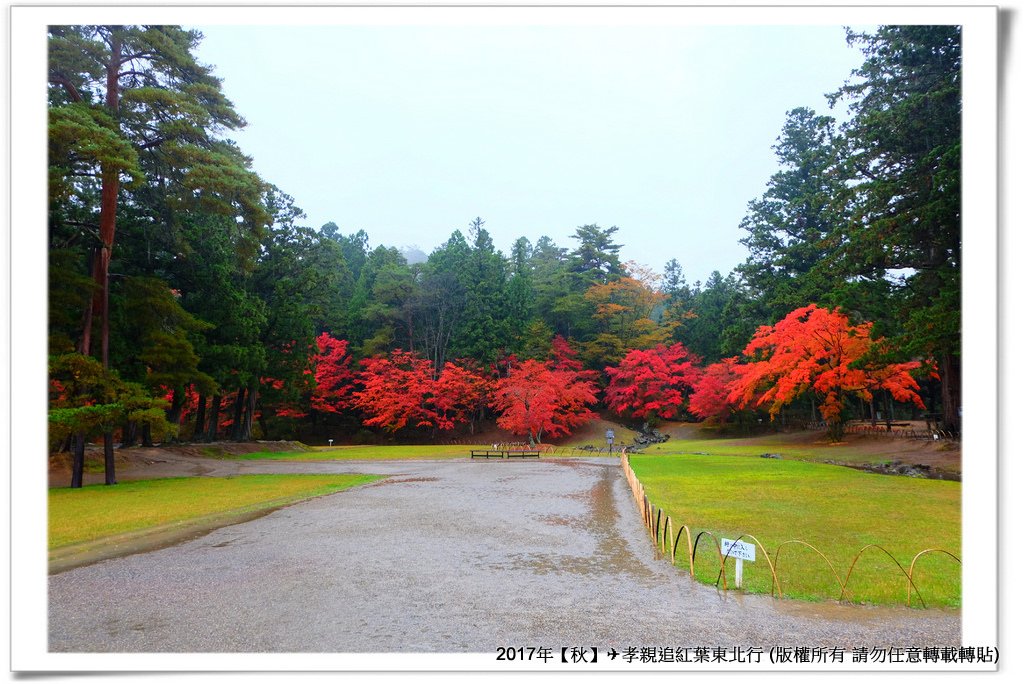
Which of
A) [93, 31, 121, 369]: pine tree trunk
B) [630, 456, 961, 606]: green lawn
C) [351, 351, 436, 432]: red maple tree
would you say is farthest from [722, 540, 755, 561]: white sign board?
[351, 351, 436, 432]: red maple tree

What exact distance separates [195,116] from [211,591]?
10984 millimetres

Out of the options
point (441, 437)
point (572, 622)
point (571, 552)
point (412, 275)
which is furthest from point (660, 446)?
point (572, 622)

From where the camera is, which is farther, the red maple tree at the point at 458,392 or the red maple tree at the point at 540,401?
the red maple tree at the point at 458,392

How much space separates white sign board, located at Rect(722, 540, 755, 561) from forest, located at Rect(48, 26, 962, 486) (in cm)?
1015

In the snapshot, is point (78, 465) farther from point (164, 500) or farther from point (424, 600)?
point (424, 600)

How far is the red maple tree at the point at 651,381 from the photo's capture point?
32.9 meters

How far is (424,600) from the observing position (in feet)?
15.8

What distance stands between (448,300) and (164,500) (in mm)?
26236

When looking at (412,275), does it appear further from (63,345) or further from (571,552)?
(571,552)

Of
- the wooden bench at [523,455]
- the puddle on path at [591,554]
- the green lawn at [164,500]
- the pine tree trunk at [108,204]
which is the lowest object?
the wooden bench at [523,455]

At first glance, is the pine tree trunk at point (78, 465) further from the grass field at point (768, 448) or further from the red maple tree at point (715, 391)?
the red maple tree at point (715, 391)

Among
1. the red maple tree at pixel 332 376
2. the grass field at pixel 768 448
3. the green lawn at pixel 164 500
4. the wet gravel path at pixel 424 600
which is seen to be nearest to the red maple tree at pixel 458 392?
the red maple tree at pixel 332 376

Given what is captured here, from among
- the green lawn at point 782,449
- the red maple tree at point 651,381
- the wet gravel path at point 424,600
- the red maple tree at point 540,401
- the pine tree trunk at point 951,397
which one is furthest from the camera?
the red maple tree at point 651,381

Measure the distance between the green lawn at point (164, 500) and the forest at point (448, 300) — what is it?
137cm
